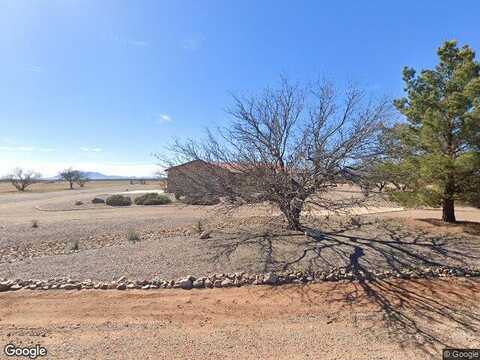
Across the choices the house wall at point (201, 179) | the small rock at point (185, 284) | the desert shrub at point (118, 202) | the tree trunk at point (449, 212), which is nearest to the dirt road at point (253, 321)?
the small rock at point (185, 284)

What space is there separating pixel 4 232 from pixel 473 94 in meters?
17.4

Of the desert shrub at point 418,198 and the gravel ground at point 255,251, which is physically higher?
the desert shrub at point 418,198

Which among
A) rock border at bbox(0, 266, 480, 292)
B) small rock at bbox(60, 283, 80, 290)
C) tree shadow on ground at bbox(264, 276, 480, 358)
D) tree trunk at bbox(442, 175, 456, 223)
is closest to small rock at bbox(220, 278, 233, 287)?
rock border at bbox(0, 266, 480, 292)

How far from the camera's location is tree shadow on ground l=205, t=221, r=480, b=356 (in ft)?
12.9

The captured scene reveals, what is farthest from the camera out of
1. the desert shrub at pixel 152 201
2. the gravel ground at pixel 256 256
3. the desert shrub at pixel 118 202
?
the desert shrub at pixel 118 202

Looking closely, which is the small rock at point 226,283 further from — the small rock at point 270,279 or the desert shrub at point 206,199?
the desert shrub at point 206,199

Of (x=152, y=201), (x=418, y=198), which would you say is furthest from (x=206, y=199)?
(x=152, y=201)

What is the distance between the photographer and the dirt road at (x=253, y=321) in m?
3.38

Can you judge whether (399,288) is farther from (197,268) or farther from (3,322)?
(3,322)

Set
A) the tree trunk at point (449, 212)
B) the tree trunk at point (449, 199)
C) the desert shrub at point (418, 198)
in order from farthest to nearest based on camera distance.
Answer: the tree trunk at point (449, 212)
the desert shrub at point (418, 198)
the tree trunk at point (449, 199)

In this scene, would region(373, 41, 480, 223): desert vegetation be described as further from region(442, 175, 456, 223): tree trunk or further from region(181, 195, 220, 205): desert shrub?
region(181, 195, 220, 205): desert shrub

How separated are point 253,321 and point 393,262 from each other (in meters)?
3.97

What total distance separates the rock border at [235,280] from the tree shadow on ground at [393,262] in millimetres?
167

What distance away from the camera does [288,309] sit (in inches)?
173
